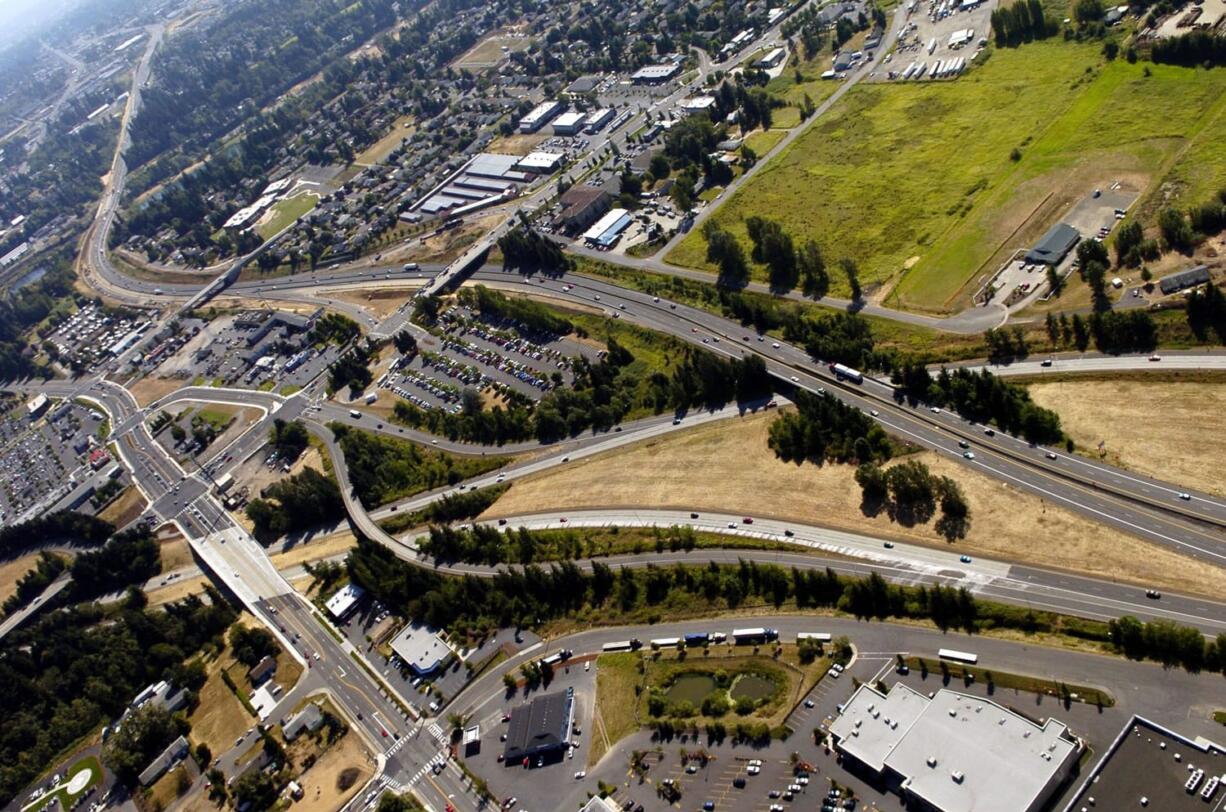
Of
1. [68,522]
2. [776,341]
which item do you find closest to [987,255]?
[776,341]

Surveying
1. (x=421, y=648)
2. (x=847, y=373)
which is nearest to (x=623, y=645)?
(x=421, y=648)

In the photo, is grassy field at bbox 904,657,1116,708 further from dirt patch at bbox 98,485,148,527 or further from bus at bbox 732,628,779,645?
dirt patch at bbox 98,485,148,527

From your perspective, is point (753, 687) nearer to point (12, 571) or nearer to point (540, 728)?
point (540, 728)

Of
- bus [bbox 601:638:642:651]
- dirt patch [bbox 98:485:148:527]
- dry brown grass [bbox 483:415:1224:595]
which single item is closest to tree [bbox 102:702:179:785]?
dry brown grass [bbox 483:415:1224:595]

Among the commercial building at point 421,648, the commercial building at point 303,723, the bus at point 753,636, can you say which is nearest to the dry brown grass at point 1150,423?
the bus at point 753,636

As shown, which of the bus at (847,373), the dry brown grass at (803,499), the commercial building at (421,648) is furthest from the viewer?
the bus at (847,373)

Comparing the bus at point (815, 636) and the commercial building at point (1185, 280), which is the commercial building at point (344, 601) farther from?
the commercial building at point (1185, 280)
